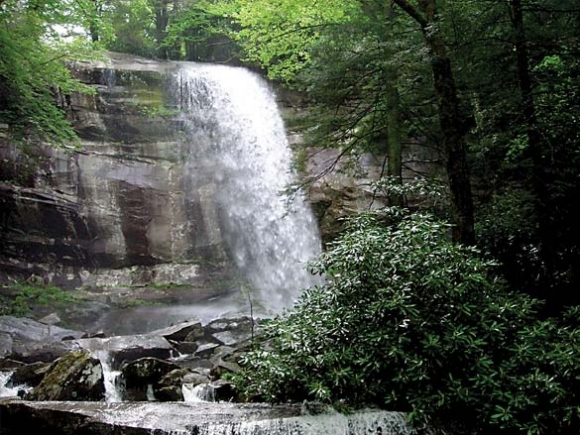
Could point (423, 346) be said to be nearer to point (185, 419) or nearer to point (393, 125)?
point (185, 419)

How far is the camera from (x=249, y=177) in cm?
1709

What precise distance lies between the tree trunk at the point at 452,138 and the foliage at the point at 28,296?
11116mm

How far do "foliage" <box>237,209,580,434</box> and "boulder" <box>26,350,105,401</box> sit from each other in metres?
2.87

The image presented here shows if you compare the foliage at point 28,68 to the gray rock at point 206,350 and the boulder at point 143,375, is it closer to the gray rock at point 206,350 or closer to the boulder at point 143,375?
the gray rock at point 206,350

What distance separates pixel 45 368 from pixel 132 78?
1236 centimetres

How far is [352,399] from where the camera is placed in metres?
4.99

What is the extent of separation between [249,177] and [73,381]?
1081cm

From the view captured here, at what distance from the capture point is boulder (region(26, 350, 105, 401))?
690 centimetres

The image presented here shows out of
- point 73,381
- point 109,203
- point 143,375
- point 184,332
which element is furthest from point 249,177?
point 73,381

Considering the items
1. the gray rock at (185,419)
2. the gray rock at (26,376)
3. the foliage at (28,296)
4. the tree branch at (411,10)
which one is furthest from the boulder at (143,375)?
the tree branch at (411,10)

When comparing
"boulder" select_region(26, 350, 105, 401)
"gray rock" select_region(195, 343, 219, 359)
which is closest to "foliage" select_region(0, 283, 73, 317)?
"gray rock" select_region(195, 343, 219, 359)

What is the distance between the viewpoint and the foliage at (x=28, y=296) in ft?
41.8

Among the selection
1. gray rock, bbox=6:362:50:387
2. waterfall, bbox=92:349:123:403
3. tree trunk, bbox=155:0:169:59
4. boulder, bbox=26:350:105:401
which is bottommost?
waterfall, bbox=92:349:123:403

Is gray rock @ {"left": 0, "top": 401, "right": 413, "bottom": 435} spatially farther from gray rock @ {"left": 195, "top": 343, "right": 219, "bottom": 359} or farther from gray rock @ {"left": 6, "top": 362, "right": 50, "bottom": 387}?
gray rock @ {"left": 195, "top": 343, "right": 219, "bottom": 359}
